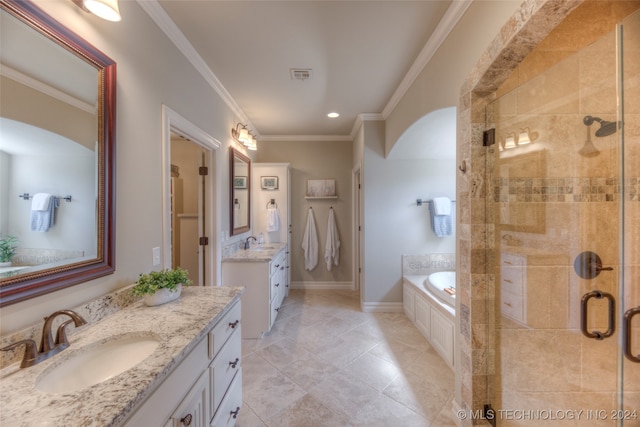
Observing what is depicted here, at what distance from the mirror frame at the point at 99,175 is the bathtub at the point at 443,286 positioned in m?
2.57

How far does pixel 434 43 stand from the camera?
1.80 meters

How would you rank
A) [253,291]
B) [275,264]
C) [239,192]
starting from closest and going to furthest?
[253,291]
[275,264]
[239,192]

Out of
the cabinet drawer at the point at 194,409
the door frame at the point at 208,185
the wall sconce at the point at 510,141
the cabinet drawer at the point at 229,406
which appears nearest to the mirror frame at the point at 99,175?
the door frame at the point at 208,185

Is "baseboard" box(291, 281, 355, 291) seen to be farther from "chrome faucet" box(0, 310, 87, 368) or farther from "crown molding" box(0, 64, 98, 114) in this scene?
"crown molding" box(0, 64, 98, 114)

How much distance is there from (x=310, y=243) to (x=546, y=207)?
3.21 m

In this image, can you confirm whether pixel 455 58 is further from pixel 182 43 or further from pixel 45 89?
pixel 45 89

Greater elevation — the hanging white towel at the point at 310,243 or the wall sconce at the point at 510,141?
the wall sconce at the point at 510,141

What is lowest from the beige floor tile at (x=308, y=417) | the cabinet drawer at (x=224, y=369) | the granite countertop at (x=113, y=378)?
the beige floor tile at (x=308, y=417)

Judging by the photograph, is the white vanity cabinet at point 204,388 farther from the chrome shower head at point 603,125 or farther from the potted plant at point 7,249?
the chrome shower head at point 603,125

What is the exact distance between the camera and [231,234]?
2855 millimetres

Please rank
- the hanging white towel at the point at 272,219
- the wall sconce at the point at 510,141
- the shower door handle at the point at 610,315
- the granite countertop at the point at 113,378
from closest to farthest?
the granite countertop at the point at 113,378
the shower door handle at the point at 610,315
the wall sconce at the point at 510,141
the hanging white towel at the point at 272,219

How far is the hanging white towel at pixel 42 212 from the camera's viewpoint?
890mm

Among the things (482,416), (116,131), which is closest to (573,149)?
(482,416)

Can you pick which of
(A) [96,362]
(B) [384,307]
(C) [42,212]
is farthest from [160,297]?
(B) [384,307]
